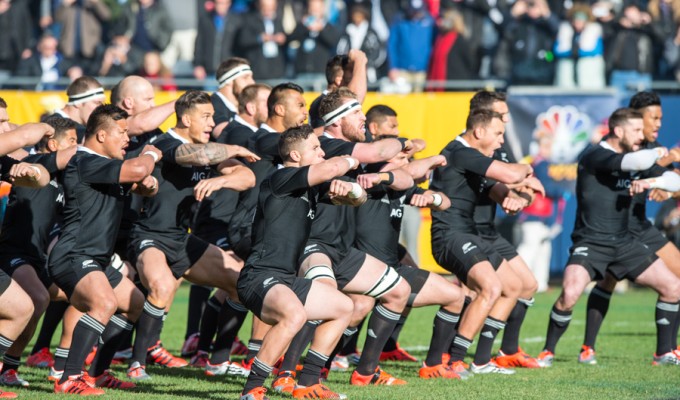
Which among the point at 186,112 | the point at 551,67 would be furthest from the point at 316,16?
the point at 186,112

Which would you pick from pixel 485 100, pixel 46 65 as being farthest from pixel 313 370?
pixel 46 65

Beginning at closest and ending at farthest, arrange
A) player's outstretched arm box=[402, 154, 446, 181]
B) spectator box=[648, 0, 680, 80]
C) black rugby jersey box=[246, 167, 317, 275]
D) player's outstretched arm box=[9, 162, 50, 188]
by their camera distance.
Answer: black rugby jersey box=[246, 167, 317, 275] < player's outstretched arm box=[9, 162, 50, 188] < player's outstretched arm box=[402, 154, 446, 181] < spectator box=[648, 0, 680, 80]

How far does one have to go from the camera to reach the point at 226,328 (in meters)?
10.7

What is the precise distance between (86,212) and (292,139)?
181cm

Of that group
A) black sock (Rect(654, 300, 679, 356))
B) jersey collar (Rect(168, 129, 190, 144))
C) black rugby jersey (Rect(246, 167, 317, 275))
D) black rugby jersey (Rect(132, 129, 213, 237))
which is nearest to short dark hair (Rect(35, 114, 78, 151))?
black rugby jersey (Rect(132, 129, 213, 237))

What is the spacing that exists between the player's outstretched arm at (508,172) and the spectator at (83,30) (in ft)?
40.0

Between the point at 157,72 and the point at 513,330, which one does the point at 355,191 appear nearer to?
the point at 513,330

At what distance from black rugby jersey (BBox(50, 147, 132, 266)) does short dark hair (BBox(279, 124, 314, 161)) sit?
4.63 ft

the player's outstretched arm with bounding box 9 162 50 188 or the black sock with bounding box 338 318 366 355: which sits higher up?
the player's outstretched arm with bounding box 9 162 50 188

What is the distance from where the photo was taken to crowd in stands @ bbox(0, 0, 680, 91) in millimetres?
18922

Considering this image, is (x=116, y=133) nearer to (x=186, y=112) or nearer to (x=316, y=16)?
(x=186, y=112)

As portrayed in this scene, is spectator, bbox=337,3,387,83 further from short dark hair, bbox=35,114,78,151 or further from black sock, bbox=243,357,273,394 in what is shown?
black sock, bbox=243,357,273,394

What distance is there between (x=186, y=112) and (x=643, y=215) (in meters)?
5.10

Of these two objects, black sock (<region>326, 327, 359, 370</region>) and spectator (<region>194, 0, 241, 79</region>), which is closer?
black sock (<region>326, 327, 359, 370</region>)
